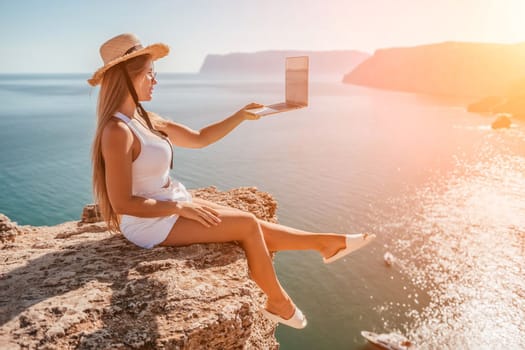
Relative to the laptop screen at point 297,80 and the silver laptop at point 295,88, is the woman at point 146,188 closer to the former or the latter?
→ the silver laptop at point 295,88

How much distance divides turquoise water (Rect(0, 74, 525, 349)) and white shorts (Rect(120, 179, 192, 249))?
1372 cm

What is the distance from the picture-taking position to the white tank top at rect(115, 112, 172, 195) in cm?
317

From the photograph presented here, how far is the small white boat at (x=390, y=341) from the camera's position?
48.6ft

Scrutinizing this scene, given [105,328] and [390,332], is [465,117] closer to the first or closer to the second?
[390,332]

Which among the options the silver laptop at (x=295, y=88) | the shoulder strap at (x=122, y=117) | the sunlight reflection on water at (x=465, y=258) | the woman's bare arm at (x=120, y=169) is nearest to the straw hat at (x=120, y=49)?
the shoulder strap at (x=122, y=117)

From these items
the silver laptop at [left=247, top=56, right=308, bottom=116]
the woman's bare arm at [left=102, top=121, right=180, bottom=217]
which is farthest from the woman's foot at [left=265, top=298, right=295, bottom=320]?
the silver laptop at [left=247, top=56, right=308, bottom=116]

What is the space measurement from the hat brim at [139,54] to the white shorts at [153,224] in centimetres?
105

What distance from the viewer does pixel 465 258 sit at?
2170 centimetres

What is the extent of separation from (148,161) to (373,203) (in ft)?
86.0

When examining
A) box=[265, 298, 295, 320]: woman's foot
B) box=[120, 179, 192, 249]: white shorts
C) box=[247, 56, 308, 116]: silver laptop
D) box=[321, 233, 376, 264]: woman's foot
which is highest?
box=[247, 56, 308, 116]: silver laptop

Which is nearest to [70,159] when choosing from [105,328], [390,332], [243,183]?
[243,183]

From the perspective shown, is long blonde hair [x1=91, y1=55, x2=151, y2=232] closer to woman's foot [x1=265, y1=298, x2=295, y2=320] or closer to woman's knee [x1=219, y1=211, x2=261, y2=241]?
woman's knee [x1=219, y1=211, x2=261, y2=241]

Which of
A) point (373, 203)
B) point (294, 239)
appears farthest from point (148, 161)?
point (373, 203)

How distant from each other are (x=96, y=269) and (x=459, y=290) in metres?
20.1
